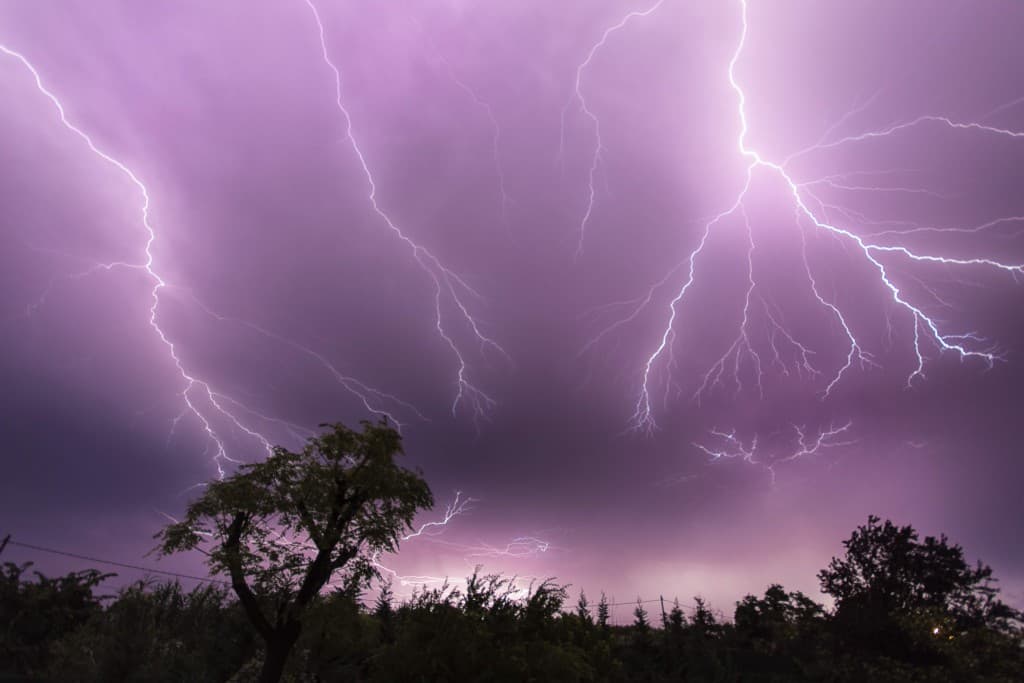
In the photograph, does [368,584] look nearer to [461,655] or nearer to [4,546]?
[461,655]

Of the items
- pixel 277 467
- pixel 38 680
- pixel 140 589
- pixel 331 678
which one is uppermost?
pixel 277 467

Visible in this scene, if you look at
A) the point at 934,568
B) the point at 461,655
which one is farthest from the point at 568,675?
the point at 934,568

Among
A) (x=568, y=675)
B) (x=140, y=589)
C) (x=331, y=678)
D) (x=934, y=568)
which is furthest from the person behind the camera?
(x=934, y=568)

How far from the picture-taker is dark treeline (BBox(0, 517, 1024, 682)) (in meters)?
8.34

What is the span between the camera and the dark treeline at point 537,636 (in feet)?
27.4

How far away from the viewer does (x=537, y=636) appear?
858 centimetres

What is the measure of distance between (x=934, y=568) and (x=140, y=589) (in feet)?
118

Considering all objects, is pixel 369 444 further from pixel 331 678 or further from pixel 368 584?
pixel 331 678

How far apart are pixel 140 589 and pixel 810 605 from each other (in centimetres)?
2606

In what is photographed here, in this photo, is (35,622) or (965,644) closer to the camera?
(965,644)

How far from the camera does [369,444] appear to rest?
1208 cm

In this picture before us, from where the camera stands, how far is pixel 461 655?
7.95 meters

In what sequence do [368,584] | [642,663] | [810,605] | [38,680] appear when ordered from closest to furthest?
[368,584] < [38,680] < [642,663] < [810,605]

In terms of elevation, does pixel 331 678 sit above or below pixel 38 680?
above
